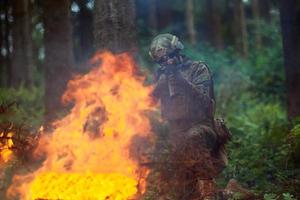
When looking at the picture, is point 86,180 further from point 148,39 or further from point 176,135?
point 148,39

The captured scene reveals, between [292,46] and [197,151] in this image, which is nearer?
[197,151]

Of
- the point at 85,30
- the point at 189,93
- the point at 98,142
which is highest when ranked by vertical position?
the point at 85,30

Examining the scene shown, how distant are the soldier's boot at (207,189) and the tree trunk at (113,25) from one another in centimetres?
272

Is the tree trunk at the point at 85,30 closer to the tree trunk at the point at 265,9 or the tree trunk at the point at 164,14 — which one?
the tree trunk at the point at 164,14

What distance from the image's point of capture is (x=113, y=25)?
27.3ft

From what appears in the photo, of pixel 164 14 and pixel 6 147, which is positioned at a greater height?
pixel 164 14

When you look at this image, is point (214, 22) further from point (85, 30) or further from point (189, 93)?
point (189, 93)

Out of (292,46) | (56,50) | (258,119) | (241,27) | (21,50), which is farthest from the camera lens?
(241,27)

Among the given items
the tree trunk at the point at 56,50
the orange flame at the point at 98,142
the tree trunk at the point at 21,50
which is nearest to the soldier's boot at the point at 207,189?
the orange flame at the point at 98,142

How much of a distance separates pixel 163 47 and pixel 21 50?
13.9 m

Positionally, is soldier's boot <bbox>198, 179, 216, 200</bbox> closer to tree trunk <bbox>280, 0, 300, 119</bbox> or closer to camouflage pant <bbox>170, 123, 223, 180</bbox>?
camouflage pant <bbox>170, 123, 223, 180</bbox>

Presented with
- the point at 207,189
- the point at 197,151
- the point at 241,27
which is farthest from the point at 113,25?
the point at 241,27

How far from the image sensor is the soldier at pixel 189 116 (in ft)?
21.7

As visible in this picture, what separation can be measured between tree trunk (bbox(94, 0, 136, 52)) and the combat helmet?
146 centimetres
